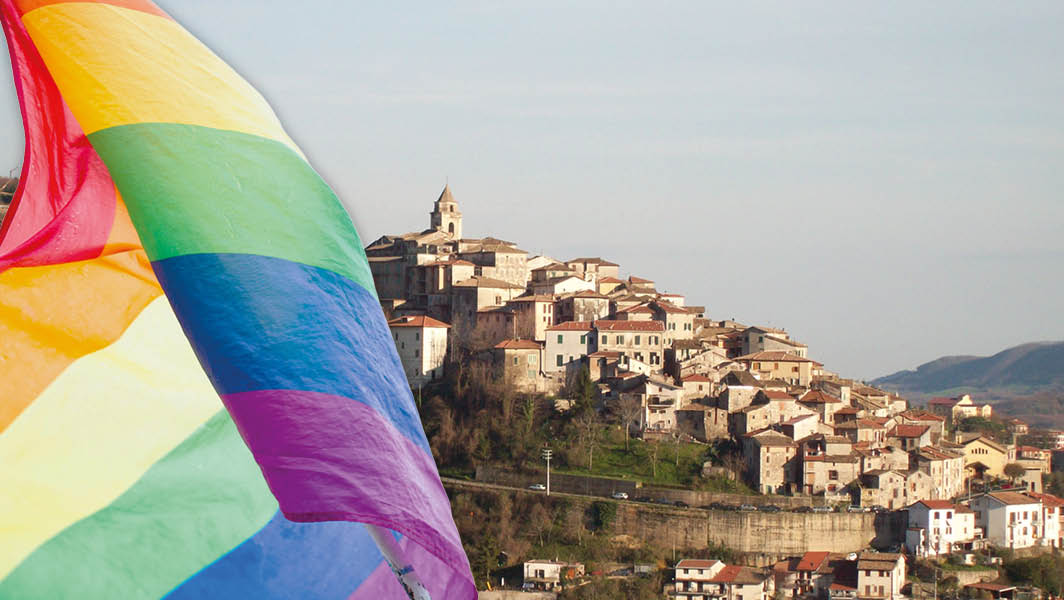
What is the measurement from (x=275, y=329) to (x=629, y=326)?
117 feet

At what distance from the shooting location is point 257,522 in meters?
2.66

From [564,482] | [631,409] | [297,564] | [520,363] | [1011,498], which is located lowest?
[1011,498]

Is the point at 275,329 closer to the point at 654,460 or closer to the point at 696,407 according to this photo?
the point at 654,460

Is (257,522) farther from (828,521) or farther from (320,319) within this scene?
(828,521)

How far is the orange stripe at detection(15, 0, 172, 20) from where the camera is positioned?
8.57 feet

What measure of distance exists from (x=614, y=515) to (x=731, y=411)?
4054mm

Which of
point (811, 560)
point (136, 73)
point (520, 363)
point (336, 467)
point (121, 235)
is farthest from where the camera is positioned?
point (520, 363)

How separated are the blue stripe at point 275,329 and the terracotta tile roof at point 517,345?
33.9 m

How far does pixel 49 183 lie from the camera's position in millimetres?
2705

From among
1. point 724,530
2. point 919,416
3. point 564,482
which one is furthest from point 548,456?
point 919,416

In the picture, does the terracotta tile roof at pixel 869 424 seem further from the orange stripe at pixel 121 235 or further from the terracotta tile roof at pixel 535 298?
the orange stripe at pixel 121 235

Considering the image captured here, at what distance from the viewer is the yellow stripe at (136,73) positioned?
97.1 inches

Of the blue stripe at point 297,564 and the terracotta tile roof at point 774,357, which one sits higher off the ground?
the terracotta tile roof at point 774,357

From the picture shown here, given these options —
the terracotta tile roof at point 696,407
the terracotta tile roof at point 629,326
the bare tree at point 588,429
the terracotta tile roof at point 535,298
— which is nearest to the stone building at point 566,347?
the terracotta tile roof at point 629,326
